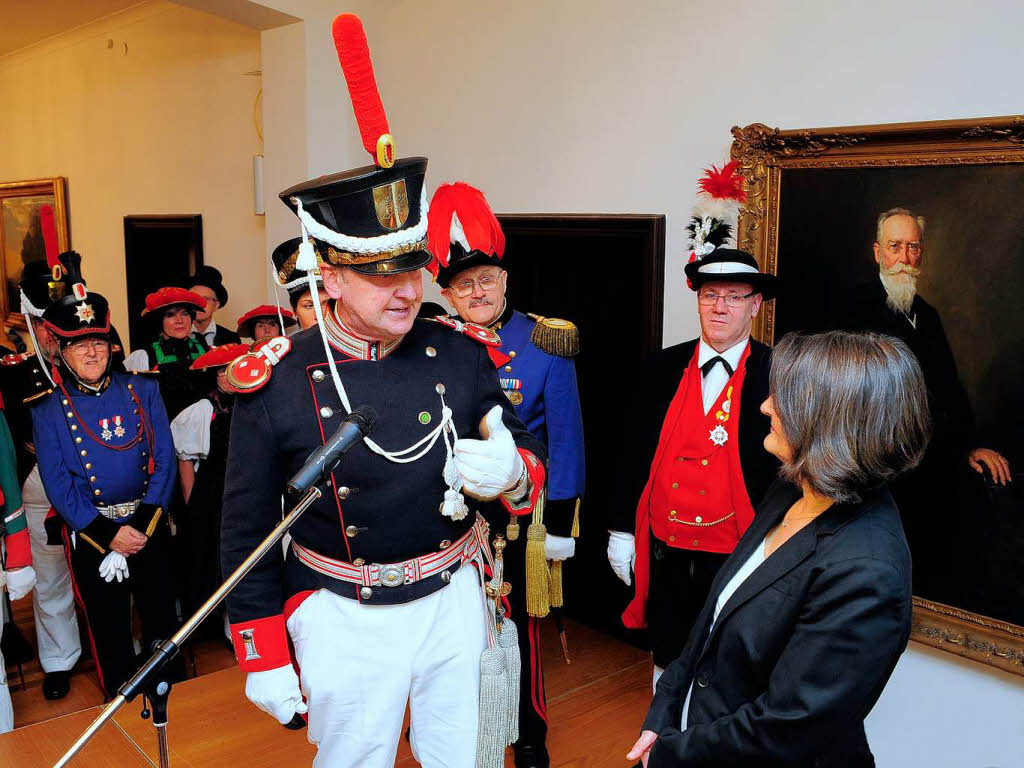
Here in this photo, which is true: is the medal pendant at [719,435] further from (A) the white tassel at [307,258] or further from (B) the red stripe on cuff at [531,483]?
(A) the white tassel at [307,258]

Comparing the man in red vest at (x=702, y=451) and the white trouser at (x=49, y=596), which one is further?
the white trouser at (x=49, y=596)

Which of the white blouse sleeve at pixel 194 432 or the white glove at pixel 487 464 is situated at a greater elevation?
the white glove at pixel 487 464

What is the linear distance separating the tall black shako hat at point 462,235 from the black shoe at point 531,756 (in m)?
1.51

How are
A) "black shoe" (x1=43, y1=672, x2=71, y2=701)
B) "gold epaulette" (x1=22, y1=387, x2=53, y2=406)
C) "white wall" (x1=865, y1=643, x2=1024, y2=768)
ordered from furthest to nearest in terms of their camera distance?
"black shoe" (x1=43, y1=672, x2=71, y2=701) < "gold epaulette" (x1=22, y1=387, x2=53, y2=406) < "white wall" (x1=865, y1=643, x2=1024, y2=768)

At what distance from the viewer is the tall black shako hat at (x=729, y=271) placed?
8.18 ft

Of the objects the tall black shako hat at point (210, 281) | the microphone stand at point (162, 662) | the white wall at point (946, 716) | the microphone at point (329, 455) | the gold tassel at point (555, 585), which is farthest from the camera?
the tall black shako hat at point (210, 281)

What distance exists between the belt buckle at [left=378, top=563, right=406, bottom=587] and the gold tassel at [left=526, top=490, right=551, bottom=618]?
1043mm

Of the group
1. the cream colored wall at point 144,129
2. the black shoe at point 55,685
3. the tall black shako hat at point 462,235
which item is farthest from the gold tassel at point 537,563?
the cream colored wall at point 144,129

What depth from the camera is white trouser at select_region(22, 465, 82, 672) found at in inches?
151

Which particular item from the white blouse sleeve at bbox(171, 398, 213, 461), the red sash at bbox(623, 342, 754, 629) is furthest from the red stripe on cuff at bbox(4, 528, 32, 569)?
the red sash at bbox(623, 342, 754, 629)

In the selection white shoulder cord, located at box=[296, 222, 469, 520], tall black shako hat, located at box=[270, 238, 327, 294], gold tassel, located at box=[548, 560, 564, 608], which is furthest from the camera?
tall black shako hat, located at box=[270, 238, 327, 294]

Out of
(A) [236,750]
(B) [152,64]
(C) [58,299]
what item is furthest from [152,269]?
(A) [236,750]

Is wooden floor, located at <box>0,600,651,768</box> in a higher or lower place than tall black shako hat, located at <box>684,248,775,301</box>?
lower

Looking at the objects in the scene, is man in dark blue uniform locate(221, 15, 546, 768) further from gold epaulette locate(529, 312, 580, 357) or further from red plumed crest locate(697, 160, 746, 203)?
red plumed crest locate(697, 160, 746, 203)
